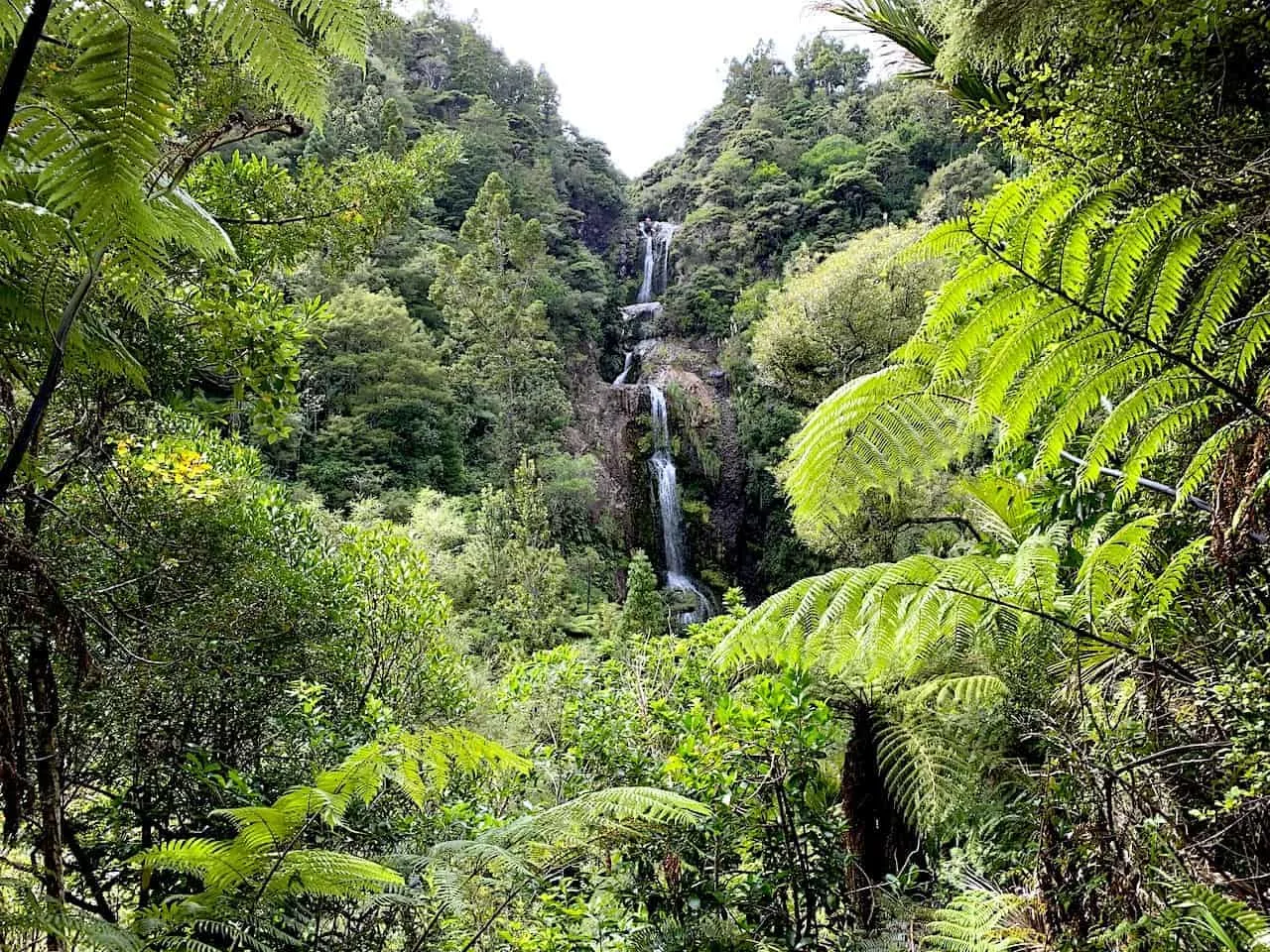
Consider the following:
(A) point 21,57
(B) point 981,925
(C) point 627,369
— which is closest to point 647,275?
(C) point 627,369

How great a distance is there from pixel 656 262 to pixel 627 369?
5357mm

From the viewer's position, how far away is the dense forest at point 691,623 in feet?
3.71

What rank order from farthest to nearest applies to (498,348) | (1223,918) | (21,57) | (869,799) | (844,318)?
(498,348) → (844,318) → (869,799) → (1223,918) → (21,57)

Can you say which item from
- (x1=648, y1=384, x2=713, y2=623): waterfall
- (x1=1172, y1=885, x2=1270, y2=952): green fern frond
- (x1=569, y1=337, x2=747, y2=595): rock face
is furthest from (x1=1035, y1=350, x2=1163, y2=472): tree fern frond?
(x1=569, y1=337, x2=747, y2=595): rock face

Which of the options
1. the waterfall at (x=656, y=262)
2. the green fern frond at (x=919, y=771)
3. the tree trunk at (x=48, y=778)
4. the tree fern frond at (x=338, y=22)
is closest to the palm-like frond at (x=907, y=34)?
the green fern frond at (x=919, y=771)

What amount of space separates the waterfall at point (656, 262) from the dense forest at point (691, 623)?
56.5 ft

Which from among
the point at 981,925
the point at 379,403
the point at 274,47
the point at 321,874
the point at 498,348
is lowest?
the point at 981,925

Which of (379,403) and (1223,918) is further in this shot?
(379,403)

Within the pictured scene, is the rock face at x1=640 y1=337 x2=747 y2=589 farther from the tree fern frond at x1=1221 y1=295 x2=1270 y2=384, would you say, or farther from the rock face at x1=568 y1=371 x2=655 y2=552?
the tree fern frond at x1=1221 y1=295 x2=1270 y2=384

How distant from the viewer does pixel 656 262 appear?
21953 millimetres

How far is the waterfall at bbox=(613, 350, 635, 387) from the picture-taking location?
1787 centimetres

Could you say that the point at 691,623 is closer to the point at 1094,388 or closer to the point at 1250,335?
the point at 1094,388

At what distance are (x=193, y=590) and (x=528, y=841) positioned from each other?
1.77 m

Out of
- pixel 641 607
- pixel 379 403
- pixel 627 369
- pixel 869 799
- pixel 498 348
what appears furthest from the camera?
pixel 627 369
